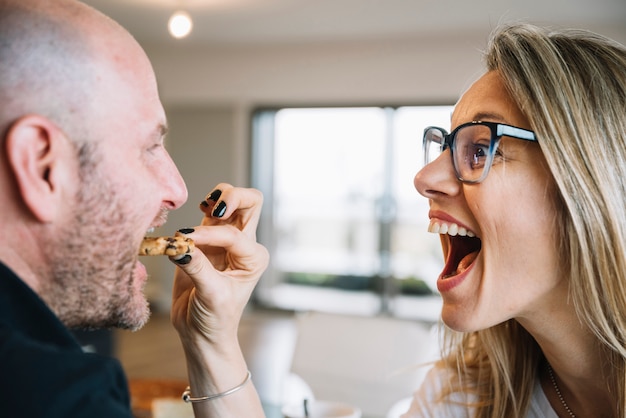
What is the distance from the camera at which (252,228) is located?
136cm

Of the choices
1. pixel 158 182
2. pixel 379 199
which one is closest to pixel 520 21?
pixel 158 182

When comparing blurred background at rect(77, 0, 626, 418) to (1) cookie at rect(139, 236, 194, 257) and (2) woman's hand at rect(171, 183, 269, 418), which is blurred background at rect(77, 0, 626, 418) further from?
(1) cookie at rect(139, 236, 194, 257)

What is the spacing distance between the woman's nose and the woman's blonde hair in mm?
190

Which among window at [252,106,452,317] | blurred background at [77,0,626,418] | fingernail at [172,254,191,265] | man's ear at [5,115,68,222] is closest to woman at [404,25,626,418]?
fingernail at [172,254,191,265]

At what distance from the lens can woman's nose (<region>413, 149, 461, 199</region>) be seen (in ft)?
4.29

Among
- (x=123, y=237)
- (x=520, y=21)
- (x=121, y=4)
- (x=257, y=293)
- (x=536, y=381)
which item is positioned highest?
(x=121, y=4)

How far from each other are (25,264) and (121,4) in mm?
6095

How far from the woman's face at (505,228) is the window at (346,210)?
636cm

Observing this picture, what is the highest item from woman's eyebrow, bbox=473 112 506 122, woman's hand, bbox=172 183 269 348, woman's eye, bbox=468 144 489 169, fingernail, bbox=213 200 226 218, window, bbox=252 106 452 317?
woman's eyebrow, bbox=473 112 506 122

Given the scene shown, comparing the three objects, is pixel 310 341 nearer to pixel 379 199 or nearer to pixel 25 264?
pixel 25 264

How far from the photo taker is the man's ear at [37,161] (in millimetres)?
770

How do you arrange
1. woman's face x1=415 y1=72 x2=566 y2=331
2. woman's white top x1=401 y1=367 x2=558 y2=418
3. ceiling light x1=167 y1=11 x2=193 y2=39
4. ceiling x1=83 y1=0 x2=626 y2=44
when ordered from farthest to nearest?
ceiling x1=83 y1=0 x2=626 y2=44 < ceiling light x1=167 y1=11 x2=193 y2=39 < woman's white top x1=401 y1=367 x2=558 y2=418 < woman's face x1=415 y1=72 x2=566 y2=331

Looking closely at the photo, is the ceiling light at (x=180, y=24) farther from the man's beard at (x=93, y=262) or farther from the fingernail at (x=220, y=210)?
the man's beard at (x=93, y=262)

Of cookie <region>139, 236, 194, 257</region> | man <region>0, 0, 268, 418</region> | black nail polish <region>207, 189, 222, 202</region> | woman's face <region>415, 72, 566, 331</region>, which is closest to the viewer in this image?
man <region>0, 0, 268, 418</region>
